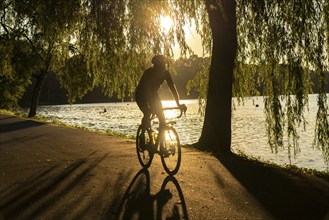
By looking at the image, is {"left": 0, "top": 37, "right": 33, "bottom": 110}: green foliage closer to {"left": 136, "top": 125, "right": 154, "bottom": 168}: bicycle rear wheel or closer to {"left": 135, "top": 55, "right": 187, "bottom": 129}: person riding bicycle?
{"left": 136, "top": 125, "right": 154, "bottom": 168}: bicycle rear wheel

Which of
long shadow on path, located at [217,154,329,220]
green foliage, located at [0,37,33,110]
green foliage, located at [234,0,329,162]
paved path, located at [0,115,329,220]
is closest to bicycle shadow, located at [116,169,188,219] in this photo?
paved path, located at [0,115,329,220]

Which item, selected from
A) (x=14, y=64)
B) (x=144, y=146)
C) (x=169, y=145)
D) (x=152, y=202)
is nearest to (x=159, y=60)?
(x=169, y=145)

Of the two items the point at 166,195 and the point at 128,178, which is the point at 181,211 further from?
the point at 128,178

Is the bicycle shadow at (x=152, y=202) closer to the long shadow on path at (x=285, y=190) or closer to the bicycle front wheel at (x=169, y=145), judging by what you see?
the bicycle front wheel at (x=169, y=145)

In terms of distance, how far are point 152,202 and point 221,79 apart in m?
5.82

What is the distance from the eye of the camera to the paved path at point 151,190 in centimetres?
482

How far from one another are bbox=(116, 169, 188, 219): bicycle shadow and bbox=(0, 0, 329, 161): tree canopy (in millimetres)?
4262

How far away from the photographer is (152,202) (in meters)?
5.22

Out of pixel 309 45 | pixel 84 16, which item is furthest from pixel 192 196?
pixel 84 16

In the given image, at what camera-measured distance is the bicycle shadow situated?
4711 millimetres

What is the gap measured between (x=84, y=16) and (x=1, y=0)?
10.1 m

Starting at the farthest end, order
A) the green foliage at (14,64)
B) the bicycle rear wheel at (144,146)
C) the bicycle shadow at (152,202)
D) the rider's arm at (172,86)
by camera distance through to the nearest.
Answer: the green foliage at (14,64)
the bicycle rear wheel at (144,146)
the rider's arm at (172,86)
the bicycle shadow at (152,202)

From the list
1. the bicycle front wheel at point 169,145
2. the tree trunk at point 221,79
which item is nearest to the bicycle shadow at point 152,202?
→ the bicycle front wheel at point 169,145

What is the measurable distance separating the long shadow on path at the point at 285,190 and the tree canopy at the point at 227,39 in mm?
2303
